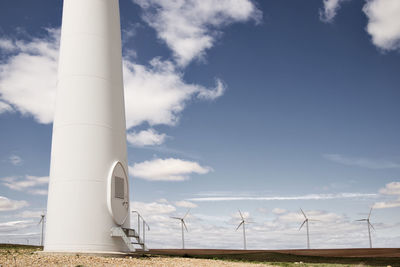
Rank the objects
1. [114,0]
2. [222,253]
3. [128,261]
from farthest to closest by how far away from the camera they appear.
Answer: [222,253] < [114,0] < [128,261]

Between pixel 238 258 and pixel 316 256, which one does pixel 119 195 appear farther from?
pixel 316 256

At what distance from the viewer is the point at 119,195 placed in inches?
743

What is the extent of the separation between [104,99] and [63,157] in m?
3.43

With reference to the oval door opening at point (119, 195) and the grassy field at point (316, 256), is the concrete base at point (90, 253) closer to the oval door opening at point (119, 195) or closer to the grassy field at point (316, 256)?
the oval door opening at point (119, 195)

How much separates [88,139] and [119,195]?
316 cm

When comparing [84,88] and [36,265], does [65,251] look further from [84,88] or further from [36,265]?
[84,88]

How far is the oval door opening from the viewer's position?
1830 centimetres

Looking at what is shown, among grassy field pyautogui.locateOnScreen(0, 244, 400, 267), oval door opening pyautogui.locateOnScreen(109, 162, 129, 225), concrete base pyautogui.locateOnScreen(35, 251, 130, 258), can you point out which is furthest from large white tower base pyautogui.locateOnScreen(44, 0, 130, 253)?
grassy field pyautogui.locateOnScreen(0, 244, 400, 267)

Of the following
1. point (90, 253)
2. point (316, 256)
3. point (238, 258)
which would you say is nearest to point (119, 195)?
point (90, 253)

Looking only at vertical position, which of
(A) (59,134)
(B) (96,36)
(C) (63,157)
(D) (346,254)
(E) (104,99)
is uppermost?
(B) (96,36)

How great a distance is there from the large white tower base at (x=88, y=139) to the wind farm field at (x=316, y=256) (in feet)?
27.7

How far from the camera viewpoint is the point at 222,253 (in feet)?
86.9

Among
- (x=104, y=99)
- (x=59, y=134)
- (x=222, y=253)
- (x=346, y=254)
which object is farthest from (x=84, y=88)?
(x=346, y=254)

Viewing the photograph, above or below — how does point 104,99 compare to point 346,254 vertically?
above
